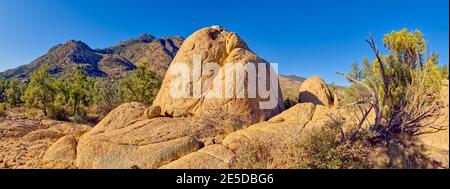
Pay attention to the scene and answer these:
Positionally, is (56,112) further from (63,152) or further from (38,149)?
(63,152)

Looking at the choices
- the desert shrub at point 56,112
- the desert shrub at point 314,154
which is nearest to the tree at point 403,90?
the desert shrub at point 314,154

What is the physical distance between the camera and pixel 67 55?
192 metres

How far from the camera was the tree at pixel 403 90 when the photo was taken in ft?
25.0

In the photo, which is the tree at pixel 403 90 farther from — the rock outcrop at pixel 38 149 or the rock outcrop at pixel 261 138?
the rock outcrop at pixel 38 149

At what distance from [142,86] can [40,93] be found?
38.2 feet

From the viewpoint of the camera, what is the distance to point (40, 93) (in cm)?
2856

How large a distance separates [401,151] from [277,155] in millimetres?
3469

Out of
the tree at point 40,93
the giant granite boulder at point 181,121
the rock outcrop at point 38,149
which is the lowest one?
the rock outcrop at point 38,149

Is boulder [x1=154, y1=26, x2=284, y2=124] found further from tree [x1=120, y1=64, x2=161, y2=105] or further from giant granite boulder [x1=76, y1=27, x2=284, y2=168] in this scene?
tree [x1=120, y1=64, x2=161, y2=105]

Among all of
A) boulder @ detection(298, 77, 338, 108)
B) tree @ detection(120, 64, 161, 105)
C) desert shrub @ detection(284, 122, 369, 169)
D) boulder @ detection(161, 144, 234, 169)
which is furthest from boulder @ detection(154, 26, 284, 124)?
tree @ detection(120, 64, 161, 105)

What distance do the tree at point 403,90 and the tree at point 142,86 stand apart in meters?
20.3
